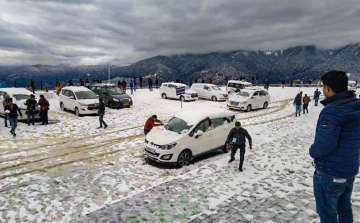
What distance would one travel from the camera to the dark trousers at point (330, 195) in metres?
3.98

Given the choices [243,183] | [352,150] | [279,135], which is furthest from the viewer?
[279,135]

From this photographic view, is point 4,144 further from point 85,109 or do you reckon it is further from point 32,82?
point 32,82

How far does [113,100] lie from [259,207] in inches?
840

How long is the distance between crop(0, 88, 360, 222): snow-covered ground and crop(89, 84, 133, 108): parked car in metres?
9.05

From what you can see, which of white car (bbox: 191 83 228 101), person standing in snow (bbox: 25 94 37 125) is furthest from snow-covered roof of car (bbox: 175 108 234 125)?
white car (bbox: 191 83 228 101)

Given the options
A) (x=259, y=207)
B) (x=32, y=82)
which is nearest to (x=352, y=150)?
(x=259, y=207)

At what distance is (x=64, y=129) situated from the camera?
1895 centimetres

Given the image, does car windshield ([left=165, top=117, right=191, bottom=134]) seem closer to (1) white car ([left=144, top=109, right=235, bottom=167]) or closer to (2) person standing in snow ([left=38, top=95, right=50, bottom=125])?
(1) white car ([left=144, top=109, right=235, bottom=167])

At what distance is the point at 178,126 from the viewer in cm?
1364

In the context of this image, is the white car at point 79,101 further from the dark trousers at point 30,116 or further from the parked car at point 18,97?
the dark trousers at point 30,116

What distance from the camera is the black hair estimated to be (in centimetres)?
382

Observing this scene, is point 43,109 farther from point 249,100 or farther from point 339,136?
point 339,136

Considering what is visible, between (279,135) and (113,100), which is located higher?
(113,100)

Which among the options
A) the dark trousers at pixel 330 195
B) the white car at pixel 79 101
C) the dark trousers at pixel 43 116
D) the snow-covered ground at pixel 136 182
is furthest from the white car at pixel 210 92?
the dark trousers at pixel 330 195
